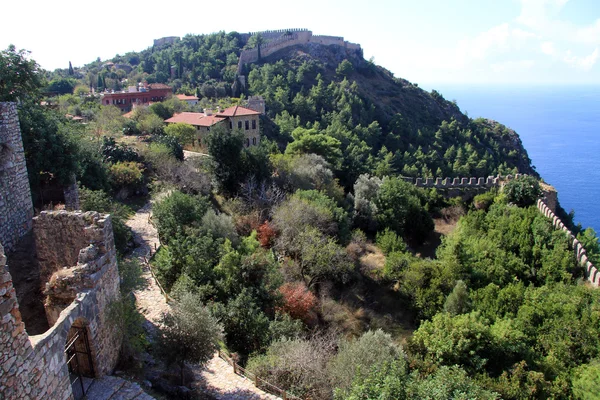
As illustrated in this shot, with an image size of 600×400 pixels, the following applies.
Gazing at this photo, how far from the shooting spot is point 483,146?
213 feet

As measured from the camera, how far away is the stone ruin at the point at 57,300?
5379 millimetres

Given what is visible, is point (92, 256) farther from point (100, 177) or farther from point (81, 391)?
point (100, 177)

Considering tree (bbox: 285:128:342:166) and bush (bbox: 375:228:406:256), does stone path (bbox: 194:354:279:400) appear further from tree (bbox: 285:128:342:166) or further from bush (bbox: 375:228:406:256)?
tree (bbox: 285:128:342:166)

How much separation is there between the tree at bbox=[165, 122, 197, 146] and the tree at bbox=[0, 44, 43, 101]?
17.0m

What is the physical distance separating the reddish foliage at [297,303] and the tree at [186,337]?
16.3 feet

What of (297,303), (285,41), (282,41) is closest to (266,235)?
(297,303)

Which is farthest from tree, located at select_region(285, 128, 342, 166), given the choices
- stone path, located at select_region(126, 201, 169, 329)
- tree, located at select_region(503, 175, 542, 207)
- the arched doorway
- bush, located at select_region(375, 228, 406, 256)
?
the arched doorway

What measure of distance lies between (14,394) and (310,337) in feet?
33.5

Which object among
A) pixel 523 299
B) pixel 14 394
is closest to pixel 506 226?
pixel 523 299

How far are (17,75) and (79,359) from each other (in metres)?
11.5

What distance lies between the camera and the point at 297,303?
1514cm

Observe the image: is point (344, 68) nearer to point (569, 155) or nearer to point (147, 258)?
point (569, 155)

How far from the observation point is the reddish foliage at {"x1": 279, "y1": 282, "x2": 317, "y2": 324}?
49.1 feet

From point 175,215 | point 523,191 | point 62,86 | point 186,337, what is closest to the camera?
point 186,337
